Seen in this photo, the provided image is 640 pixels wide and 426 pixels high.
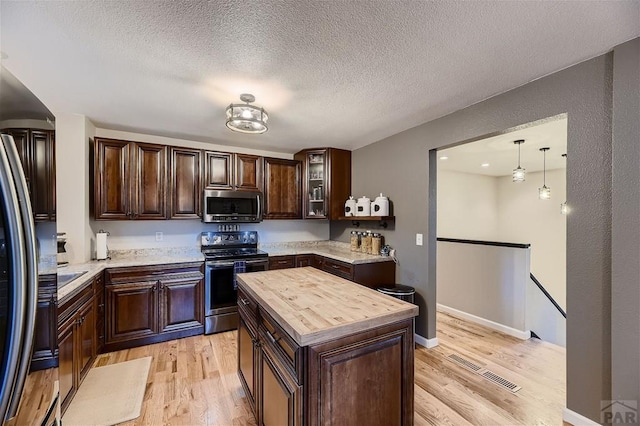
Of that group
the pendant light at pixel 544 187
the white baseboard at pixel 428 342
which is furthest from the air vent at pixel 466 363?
the pendant light at pixel 544 187

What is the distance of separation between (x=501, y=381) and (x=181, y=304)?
3.29 metres

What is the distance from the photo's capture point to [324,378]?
1.20 meters

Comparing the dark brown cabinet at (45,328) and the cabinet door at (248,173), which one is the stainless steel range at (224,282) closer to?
the cabinet door at (248,173)

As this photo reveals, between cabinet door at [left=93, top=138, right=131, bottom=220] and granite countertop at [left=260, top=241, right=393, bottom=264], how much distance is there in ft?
6.08

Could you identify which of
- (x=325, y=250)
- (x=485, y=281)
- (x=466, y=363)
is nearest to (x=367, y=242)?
(x=325, y=250)

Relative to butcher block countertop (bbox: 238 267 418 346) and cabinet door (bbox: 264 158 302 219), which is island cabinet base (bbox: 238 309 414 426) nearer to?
butcher block countertop (bbox: 238 267 418 346)

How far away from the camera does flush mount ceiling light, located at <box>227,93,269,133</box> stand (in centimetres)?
225

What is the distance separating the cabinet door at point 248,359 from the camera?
1771 mm

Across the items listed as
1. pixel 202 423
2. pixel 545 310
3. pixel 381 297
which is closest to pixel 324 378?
pixel 381 297

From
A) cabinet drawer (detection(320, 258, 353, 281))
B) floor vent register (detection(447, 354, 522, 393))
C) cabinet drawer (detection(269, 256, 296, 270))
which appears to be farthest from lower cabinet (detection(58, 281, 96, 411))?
floor vent register (detection(447, 354, 522, 393))

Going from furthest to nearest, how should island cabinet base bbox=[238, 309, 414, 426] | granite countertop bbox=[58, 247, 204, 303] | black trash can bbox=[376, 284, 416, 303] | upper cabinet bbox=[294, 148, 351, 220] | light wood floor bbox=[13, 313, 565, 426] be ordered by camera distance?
upper cabinet bbox=[294, 148, 351, 220]
black trash can bbox=[376, 284, 416, 303]
granite countertop bbox=[58, 247, 204, 303]
light wood floor bbox=[13, 313, 565, 426]
island cabinet base bbox=[238, 309, 414, 426]

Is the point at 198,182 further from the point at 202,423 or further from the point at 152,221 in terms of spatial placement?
the point at 202,423

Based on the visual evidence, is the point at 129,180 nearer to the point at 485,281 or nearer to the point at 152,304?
the point at 152,304

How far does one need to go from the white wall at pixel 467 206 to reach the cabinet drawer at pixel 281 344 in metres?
4.78
